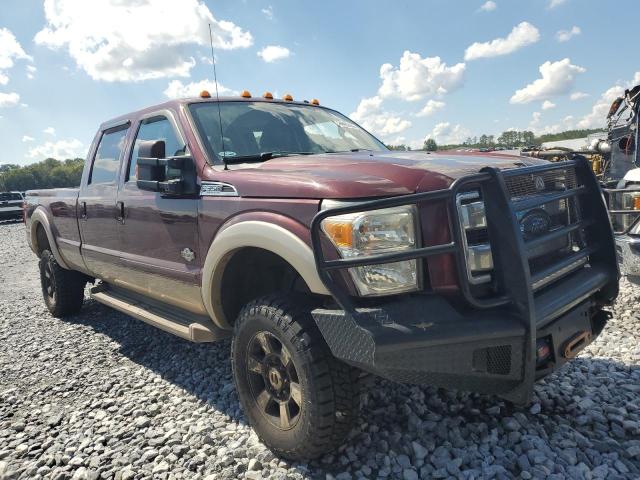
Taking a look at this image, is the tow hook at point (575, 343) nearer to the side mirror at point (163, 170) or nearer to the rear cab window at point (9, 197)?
the side mirror at point (163, 170)

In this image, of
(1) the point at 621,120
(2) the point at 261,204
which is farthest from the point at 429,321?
(1) the point at 621,120

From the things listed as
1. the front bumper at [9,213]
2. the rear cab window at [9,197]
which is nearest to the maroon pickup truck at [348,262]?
the front bumper at [9,213]

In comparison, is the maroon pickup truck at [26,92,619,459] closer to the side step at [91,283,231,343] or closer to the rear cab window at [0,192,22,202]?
the side step at [91,283,231,343]

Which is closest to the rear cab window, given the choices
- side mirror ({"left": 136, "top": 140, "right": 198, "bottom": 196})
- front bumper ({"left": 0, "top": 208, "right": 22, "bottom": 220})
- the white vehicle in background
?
the white vehicle in background

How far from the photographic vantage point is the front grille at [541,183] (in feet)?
7.67

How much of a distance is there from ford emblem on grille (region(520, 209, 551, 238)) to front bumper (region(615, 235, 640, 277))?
152 centimetres

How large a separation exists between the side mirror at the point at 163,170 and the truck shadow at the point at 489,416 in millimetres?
1434

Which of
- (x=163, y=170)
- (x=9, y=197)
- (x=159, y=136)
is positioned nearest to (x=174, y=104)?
(x=159, y=136)

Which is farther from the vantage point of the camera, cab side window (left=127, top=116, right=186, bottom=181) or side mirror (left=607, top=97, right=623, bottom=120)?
side mirror (left=607, top=97, right=623, bottom=120)

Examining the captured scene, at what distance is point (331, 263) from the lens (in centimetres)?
200

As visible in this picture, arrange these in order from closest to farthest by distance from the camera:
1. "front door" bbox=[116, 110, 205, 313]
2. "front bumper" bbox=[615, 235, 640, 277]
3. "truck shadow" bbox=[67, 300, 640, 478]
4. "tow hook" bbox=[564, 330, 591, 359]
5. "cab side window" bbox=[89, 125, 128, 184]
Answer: "tow hook" bbox=[564, 330, 591, 359] < "truck shadow" bbox=[67, 300, 640, 478] < "front door" bbox=[116, 110, 205, 313] < "front bumper" bbox=[615, 235, 640, 277] < "cab side window" bbox=[89, 125, 128, 184]

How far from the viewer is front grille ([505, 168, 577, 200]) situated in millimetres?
2338

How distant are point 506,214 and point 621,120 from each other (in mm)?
7382

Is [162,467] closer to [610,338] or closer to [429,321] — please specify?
[429,321]
